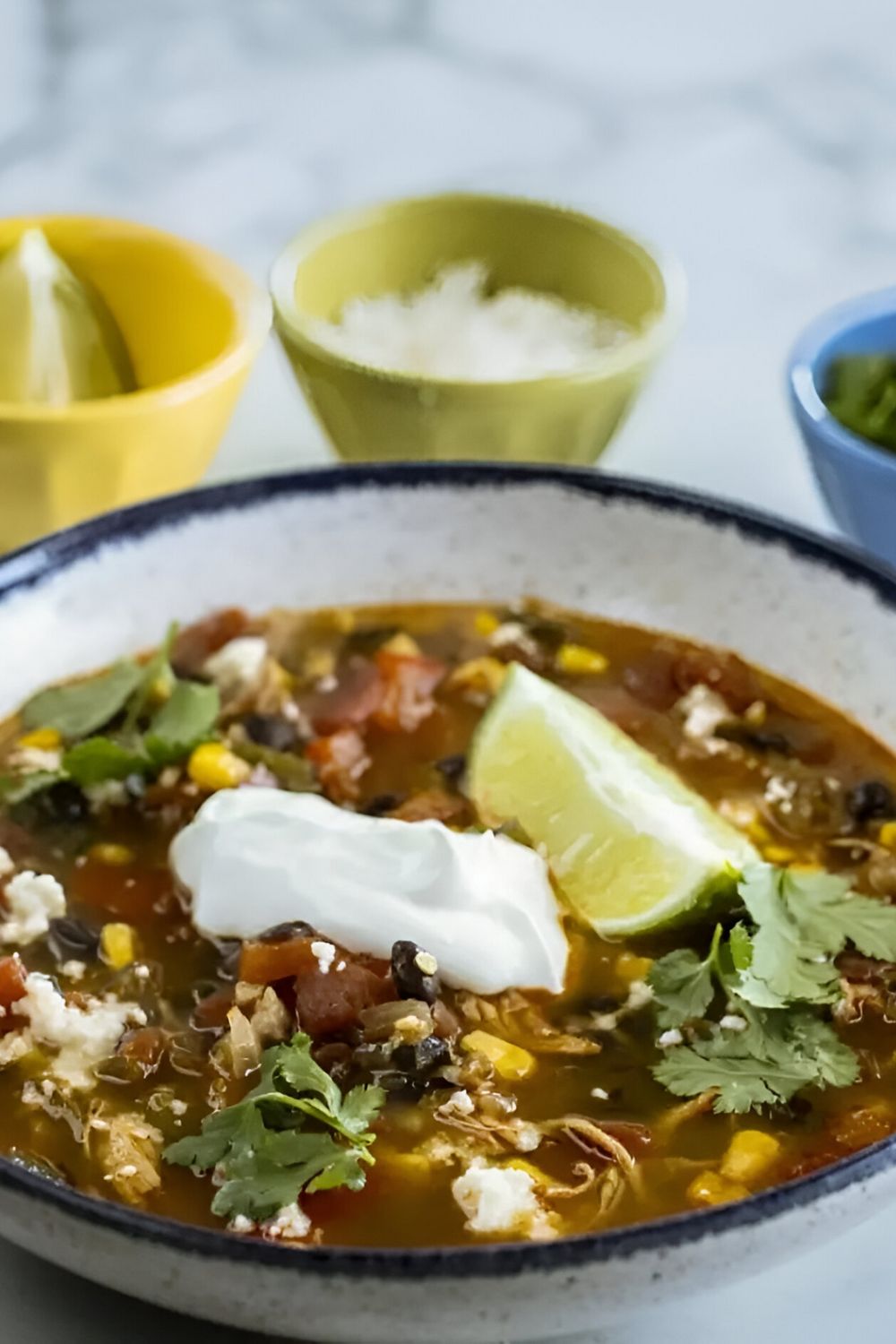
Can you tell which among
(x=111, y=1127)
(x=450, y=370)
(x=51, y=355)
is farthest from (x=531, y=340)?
(x=111, y=1127)

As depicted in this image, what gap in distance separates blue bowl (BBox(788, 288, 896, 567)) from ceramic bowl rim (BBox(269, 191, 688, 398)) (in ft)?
0.91

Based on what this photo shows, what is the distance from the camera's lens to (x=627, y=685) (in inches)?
124

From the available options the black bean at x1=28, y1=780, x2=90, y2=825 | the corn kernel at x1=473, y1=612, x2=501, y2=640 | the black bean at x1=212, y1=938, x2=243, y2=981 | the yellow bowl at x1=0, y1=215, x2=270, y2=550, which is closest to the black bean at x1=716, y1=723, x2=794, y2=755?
the corn kernel at x1=473, y1=612, x2=501, y2=640

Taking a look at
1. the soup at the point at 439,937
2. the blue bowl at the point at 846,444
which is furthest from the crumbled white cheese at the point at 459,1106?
the blue bowl at the point at 846,444

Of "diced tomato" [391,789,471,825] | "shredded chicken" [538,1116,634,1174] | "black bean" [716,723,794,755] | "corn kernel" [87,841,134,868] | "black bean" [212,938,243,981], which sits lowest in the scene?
"corn kernel" [87,841,134,868]

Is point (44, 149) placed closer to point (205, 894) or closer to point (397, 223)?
point (397, 223)

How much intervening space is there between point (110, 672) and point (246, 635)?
0.27 metres

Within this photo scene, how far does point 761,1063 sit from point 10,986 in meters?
0.99

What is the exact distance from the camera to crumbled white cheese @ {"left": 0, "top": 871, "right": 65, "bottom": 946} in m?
2.57

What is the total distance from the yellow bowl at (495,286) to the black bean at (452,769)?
83 centimetres

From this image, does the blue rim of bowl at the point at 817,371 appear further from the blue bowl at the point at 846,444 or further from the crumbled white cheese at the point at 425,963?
the crumbled white cheese at the point at 425,963

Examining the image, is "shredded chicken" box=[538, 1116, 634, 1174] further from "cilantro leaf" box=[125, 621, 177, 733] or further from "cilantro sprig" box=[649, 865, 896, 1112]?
"cilantro leaf" box=[125, 621, 177, 733]

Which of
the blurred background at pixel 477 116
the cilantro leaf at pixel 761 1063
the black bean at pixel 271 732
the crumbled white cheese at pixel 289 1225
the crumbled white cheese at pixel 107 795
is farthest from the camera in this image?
the blurred background at pixel 477 116

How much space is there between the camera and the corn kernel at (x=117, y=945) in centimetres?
254
